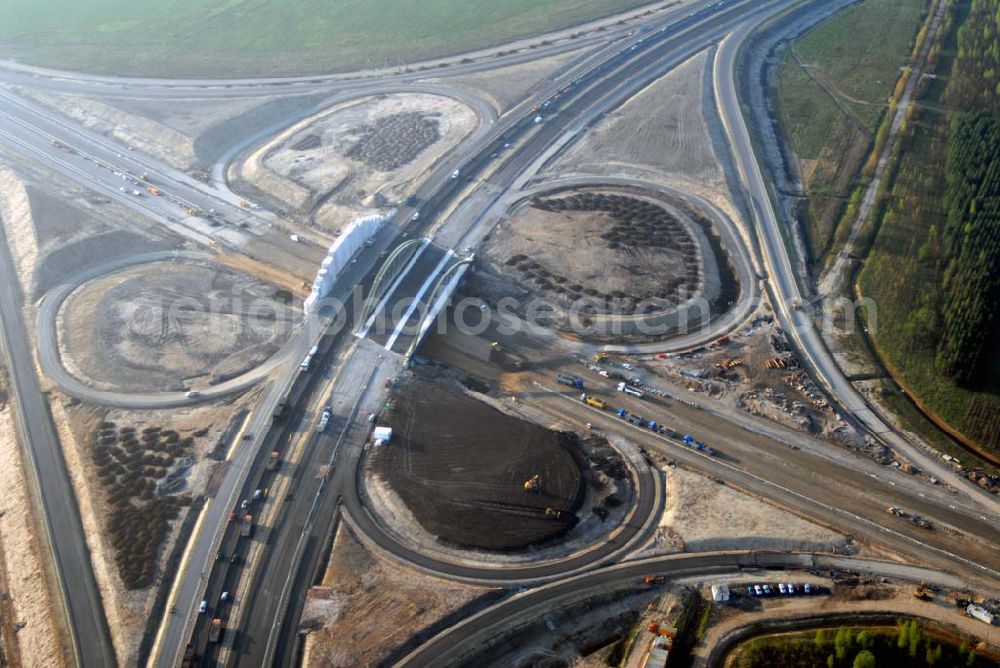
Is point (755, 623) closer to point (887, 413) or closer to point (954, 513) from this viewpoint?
point (954, 513)

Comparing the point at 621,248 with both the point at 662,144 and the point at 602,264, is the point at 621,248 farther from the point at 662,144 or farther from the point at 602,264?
the point at 662,144

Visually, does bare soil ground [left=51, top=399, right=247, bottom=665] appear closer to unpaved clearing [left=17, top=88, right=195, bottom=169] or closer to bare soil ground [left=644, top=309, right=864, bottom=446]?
bare soil ground [left=644, top=309, right=864, bottom=446]

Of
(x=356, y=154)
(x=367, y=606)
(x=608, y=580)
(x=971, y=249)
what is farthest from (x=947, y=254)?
(x=356, y=154)

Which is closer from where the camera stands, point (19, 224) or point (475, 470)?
point (475, 470)

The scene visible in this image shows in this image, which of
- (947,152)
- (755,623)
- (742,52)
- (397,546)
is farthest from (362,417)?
(742,52)

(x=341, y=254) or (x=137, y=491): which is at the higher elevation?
(x=341, y=254)

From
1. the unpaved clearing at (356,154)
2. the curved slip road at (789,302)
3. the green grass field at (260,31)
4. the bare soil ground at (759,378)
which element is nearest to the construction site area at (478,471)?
the bare soil ground at (759,378)

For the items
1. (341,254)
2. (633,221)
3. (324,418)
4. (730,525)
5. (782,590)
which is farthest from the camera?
(633,221)
